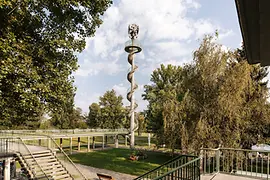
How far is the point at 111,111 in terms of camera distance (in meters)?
37.4

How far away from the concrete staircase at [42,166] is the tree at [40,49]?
4.74m

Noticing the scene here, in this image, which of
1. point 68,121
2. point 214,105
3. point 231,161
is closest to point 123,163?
point 231,161

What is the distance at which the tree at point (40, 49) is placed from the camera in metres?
6.11

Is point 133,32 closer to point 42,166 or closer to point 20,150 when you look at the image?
point 20,150

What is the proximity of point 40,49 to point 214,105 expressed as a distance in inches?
350

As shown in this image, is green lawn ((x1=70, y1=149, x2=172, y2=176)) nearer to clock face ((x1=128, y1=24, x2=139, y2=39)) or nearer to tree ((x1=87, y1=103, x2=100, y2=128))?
tree ((x1=87, y1=103, x2=100, y2=128))

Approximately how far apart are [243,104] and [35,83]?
421 inches

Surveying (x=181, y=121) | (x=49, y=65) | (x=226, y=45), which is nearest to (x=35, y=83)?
(x=49, y=65)

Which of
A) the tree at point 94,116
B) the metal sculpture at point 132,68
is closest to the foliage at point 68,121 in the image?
the tree at point 94,116

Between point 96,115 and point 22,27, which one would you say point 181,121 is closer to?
point 22,27

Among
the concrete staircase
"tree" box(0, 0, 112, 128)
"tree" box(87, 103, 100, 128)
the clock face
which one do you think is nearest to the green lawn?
the concrete staircase

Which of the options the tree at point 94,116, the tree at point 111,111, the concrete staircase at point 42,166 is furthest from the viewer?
the tree at point 94,116

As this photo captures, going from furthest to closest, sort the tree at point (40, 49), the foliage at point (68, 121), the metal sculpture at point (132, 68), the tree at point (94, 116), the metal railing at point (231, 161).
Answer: the tree at point (94, 116) < the foliage at point (68, 121) < the metal sculpture at point (132, 68) < the metal railing at point (231, 161) < the tree at point (40, 49)

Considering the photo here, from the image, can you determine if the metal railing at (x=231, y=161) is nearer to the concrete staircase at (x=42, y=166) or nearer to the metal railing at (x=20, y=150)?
the concrete staircase at (x=42, y=166)
